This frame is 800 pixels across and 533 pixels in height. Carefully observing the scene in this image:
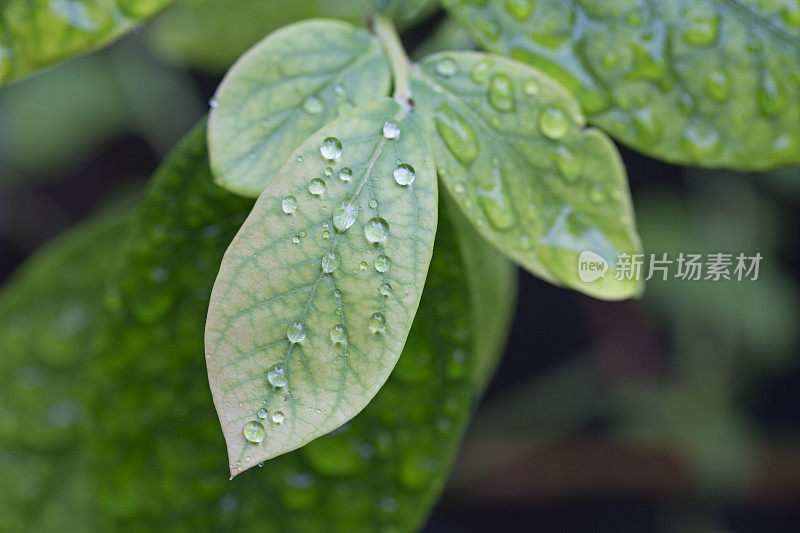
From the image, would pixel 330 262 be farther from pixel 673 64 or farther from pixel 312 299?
pixel 673 64

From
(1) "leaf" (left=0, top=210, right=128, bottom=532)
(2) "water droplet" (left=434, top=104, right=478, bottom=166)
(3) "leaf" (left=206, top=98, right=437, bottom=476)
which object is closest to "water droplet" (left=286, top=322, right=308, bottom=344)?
(3) "leaf" (left=206, top=98, right=437, bottom=476)

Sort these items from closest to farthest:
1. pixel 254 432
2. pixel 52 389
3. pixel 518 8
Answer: pixel 254 432 < pixel 518 8 < pixel 52 389

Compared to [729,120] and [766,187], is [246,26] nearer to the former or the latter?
[729,120]

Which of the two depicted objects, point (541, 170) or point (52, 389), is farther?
point (52, 389)

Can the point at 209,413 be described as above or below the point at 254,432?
below

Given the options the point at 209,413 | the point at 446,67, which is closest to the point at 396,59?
the point at 446,67

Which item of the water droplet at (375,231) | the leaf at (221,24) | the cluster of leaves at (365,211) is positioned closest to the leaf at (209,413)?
the cluster of leaves at (365,211)

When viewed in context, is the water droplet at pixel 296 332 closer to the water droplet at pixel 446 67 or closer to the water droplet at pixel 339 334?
the water droplet at pixel 339 334
